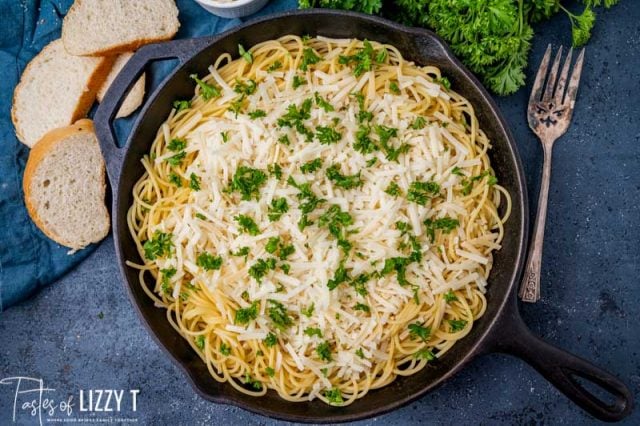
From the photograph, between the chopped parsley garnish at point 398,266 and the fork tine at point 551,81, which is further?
the fork tine at point 551,81

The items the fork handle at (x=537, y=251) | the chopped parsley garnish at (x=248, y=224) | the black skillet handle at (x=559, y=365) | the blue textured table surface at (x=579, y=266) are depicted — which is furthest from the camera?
the blue textured table surface at (x=579, y=266)

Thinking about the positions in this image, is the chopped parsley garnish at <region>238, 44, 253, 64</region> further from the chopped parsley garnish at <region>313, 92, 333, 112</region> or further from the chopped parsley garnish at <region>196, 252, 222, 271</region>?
the chopped parsley garnish at <region>196, 252, 222, 271</region>

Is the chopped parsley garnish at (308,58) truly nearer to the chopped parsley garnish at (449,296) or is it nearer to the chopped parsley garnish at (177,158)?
the chopped parsley garnish at (177,158)

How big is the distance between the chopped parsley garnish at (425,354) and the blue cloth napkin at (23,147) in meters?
1.91

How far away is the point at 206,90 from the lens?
301cm

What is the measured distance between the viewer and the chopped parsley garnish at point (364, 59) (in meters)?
2.95

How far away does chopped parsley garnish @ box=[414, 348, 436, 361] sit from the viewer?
2926 mm

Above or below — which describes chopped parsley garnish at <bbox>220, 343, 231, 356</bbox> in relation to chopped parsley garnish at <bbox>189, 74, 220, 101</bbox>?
below

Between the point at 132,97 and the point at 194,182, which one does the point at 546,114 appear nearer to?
the point at 194,182

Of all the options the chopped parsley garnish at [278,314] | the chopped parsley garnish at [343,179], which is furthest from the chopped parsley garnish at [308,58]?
the chopped parsley garnish at [278,314]

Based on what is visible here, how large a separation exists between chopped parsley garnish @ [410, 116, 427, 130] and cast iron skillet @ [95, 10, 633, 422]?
0.29m

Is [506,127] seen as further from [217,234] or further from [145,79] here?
[145,79]

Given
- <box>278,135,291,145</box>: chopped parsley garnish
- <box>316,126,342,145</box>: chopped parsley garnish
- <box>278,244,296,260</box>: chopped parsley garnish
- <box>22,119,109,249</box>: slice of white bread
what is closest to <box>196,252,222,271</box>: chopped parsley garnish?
<box>278,244,296,260</box>: chopped parsley garnish

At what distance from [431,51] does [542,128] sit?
2.64 feet
